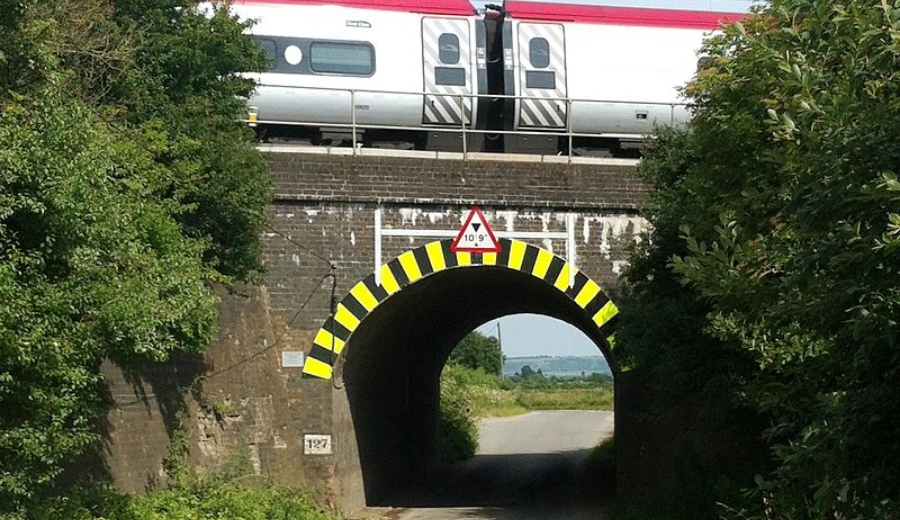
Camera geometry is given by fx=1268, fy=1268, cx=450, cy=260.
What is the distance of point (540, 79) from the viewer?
920 inches

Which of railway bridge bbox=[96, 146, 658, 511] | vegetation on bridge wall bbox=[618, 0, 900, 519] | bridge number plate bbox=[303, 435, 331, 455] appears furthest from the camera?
bridge number plate bbox=[303, 435, 331, 455]

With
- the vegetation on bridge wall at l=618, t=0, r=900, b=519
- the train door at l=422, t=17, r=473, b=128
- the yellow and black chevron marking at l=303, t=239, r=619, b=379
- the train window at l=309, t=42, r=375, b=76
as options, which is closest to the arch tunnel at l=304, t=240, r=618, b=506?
the yellow and black chevron marking at l=303, t=239, r=619, b=379

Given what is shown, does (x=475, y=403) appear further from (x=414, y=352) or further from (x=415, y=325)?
(x=415, y=325)

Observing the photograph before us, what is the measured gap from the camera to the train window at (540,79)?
23281 millimetres

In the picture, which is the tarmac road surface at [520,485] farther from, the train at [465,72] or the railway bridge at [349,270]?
the train at [465,72]

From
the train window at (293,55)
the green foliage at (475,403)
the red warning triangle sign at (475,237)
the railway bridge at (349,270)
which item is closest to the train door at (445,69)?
the train window at (293,55)

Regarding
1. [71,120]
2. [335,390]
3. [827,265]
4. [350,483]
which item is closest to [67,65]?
[71,120]

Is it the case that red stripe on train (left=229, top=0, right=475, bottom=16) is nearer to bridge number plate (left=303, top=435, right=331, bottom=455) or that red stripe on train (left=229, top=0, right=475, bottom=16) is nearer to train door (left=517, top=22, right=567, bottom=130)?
train door (left=517, top=22, right=567, bottom=130)

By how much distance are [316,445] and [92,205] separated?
343 inches

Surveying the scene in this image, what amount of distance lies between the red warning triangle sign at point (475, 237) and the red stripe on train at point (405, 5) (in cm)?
497

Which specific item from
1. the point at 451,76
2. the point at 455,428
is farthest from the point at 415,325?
the point at 455,428

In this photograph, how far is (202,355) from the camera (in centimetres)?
1861

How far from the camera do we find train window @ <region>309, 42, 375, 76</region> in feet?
74.4

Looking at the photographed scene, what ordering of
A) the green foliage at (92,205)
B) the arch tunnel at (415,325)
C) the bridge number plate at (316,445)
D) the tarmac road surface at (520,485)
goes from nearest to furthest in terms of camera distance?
1. the green foliage at (92,205)
2. the bridge number plate at (316,445)
3. the arch tunnel at (415,325)
4. the tarmac road surface at (520,485)
